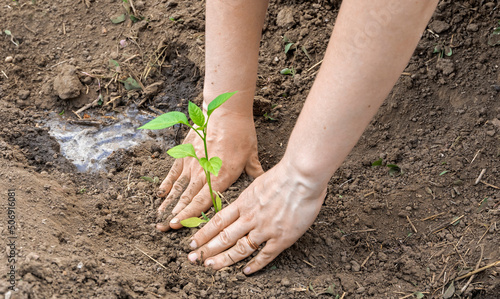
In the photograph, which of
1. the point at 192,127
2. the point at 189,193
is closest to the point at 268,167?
the point at 189,193

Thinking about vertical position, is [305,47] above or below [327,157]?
below

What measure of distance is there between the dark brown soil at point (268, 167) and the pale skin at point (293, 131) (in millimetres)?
116

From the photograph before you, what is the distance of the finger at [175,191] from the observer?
200 cm

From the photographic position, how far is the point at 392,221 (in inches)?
76.0

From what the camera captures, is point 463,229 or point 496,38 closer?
point 463,229

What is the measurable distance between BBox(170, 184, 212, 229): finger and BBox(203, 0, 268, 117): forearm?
14.5 inches

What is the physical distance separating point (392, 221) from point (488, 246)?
1.24ft

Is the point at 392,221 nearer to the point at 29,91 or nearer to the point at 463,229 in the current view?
the point at 463,229

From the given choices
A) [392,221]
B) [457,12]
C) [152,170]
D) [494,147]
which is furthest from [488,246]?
[152,170]

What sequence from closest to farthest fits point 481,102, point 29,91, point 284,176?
point 284,176 → point 481,102 → point 29,91

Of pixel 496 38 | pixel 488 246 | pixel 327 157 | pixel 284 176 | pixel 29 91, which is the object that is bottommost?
pixel 29 91

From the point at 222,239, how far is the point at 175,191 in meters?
0.39

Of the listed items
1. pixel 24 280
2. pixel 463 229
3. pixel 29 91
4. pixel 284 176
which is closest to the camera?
pixel 24 280

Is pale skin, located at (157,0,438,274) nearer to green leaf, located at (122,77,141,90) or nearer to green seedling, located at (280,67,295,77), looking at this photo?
green seedling, located at (280,67,295,77)
